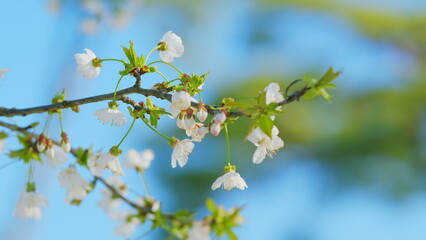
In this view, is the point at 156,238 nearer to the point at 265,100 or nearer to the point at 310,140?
the point at 310,140

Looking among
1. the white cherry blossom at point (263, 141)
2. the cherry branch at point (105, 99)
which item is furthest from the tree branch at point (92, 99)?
the white cherry blossom at point (263, 141)

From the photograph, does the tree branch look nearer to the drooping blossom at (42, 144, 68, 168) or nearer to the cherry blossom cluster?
the cherry blossom cluster

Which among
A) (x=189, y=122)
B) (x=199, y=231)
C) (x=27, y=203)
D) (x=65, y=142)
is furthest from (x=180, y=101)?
(x=27, y=203)

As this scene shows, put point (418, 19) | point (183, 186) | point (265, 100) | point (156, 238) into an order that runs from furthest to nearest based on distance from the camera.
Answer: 1. point (418, 19)
2. point (183, 186)
3. point (156, 238)
4. point (265, 100)

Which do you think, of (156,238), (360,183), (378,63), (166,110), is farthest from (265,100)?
(378,63)

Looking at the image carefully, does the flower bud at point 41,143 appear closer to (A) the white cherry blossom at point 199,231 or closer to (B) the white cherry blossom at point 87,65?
(B) the white cherry blossom at point 87,65

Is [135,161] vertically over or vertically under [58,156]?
over

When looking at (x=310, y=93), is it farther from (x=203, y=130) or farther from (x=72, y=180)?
(x=72, y=180)
